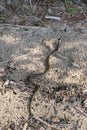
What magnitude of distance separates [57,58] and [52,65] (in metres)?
0.17

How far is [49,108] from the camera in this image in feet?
15.1

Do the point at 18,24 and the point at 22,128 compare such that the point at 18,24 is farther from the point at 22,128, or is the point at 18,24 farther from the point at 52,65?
the point at 22,128

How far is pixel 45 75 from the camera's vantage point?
503cm

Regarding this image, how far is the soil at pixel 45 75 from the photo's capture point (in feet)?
14.7

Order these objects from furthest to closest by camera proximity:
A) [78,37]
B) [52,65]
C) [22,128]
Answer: [78,37]
[52,65]
[22,128]

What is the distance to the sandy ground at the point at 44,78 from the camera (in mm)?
4484

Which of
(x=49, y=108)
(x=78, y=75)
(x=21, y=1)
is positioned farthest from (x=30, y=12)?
(x=49, y=108)

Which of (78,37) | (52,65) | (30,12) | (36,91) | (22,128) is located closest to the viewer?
(22,128)

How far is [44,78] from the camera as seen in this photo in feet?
16.4

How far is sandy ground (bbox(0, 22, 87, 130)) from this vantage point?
4484 millimetres

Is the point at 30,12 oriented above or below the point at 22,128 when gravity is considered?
above

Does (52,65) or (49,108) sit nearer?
(49,108)

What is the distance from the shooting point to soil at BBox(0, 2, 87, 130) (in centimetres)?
449

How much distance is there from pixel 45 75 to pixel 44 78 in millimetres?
59
